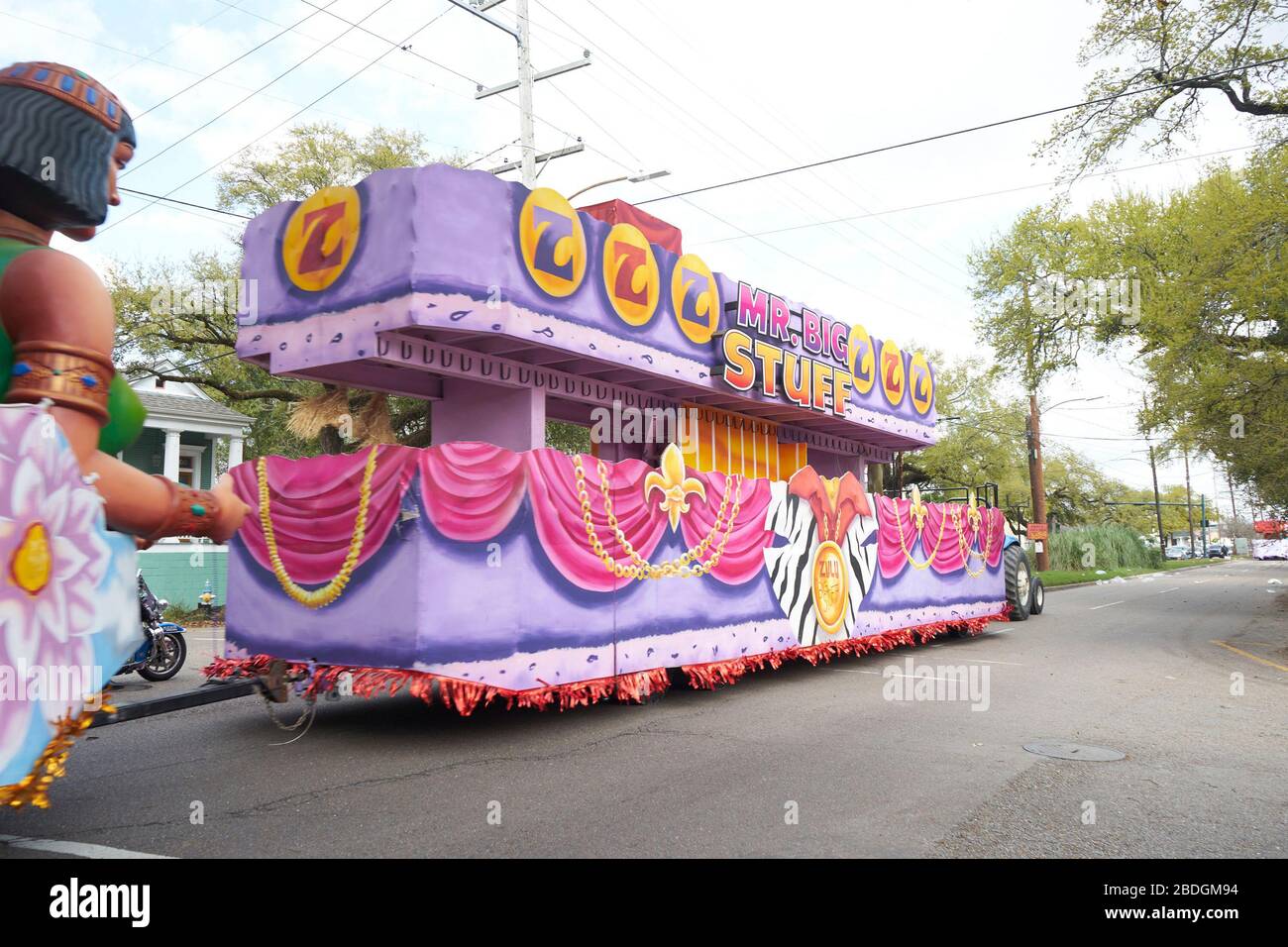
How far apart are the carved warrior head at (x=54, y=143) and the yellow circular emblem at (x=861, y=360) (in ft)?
37.9

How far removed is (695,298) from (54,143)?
25.3 feet

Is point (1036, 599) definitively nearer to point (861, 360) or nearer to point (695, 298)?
point (861, 360)

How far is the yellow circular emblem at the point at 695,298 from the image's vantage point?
10516 millimetres

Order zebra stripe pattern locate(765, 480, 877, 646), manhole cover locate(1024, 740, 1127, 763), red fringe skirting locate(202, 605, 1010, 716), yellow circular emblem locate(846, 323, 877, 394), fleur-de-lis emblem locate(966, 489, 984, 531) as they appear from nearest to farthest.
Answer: manhole cover locate(1024, 740, 1127, 763)
red fringe skirting locate(202, 605, 1010, 716)
zebra stripe pattern locate(765, 480, 877, 646)
yellow circular emblem locate(846, 323, 877, 394)
fleur-de-lis emblem locate(966, 489, 984, 531)

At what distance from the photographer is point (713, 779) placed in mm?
5887

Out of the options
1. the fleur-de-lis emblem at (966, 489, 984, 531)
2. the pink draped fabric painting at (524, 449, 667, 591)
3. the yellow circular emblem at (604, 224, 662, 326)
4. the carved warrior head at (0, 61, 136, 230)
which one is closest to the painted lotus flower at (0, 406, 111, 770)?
the carved warrior head at (0, 61, 136, 230)

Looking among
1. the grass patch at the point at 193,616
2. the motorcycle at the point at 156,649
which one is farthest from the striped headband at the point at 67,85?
the grass patch at the point at 193,616

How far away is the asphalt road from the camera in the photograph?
4.63m

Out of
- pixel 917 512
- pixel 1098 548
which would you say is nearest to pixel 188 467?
pixel 917 512

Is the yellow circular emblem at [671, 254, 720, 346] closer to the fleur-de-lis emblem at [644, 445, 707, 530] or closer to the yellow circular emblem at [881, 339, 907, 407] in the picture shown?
the fleur-de-lis emblem at [644, 445, 707, 530]

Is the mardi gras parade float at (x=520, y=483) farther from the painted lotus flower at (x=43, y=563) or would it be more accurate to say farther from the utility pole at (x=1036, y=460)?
the utility pole at (x=1036, y=460)

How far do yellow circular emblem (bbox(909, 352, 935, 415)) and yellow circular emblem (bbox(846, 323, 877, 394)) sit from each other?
194cm
